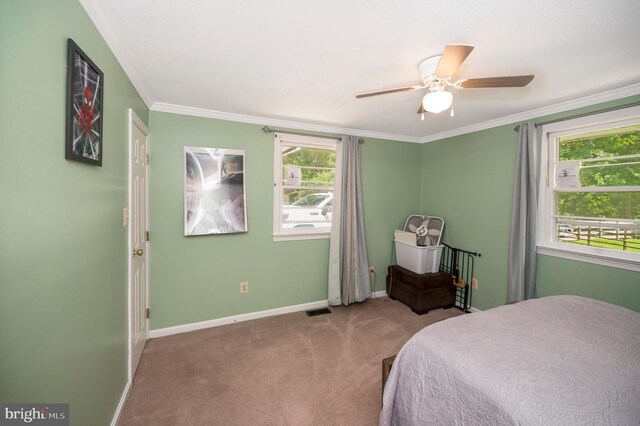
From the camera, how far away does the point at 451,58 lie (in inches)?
55.6

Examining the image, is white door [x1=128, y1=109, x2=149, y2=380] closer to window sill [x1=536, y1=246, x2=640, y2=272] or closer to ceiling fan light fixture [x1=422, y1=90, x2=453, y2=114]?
ceiling fan light fixture [x1=422, y1=90, x2=453, y2=114]

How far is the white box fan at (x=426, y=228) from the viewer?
3.47 m

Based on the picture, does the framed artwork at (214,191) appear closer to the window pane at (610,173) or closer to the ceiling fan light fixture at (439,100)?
the ceiling fan light fixture at (439,100)

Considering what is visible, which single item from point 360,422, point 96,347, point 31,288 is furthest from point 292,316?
point 31,288

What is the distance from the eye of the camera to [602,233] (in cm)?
242

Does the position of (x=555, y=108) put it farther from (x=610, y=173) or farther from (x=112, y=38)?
(x=112, y=38)

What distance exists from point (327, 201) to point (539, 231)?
2339 mm

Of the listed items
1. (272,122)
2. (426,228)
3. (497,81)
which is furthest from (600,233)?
(272,122)

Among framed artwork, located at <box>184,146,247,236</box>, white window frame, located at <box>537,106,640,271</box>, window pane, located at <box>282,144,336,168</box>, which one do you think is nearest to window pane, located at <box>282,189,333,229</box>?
window pane, located at <box>282,144,336,168</box>

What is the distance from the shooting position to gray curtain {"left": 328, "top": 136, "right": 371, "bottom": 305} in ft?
11.1

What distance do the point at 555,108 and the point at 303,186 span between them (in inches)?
106

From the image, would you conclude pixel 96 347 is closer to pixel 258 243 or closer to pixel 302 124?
pixel 258 243

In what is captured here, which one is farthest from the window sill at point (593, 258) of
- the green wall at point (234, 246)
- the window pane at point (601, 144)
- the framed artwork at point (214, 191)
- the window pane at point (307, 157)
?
the framed artwork at point (214, 191)

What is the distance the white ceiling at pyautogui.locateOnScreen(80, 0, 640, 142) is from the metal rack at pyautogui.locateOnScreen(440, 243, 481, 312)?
1786mm
